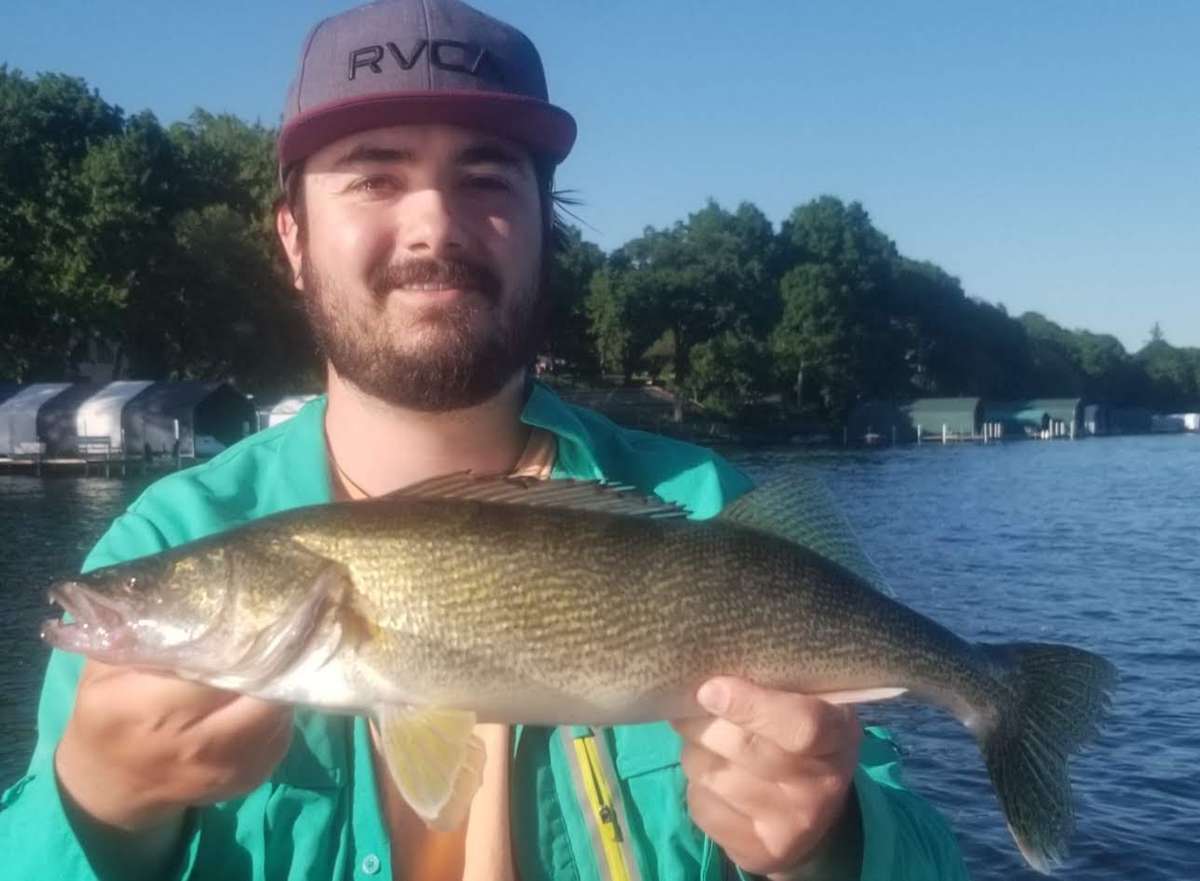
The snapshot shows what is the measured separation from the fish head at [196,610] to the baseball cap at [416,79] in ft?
3.63

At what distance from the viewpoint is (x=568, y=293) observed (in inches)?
747

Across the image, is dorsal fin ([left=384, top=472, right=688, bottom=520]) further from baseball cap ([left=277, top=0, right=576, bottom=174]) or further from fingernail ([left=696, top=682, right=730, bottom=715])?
baseball cap ([left=277, top=0, right=576, bottom=174])

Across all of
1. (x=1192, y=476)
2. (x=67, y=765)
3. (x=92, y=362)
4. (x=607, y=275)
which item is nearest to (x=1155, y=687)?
(x=67, y=765)

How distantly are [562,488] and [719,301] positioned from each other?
83075 millimetres

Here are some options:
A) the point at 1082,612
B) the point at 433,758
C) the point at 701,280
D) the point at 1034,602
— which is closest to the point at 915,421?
the point at 701,280

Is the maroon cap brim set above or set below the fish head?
above

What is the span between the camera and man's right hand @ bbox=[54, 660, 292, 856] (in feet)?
8.30

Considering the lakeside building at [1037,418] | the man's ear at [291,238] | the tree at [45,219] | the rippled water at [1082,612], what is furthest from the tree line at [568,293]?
the man's ear at [291,238]

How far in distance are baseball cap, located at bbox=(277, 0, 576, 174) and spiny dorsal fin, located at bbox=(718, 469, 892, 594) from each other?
3.57ft

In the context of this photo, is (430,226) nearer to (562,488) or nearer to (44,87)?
(562,488)

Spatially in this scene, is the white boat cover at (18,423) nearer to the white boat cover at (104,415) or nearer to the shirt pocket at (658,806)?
the white boat cover at (104,415)

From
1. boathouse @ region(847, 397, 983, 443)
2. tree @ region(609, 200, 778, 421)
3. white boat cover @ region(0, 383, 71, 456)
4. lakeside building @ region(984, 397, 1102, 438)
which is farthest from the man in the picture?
lakeside building @ region(984, 397, 1102, 438)

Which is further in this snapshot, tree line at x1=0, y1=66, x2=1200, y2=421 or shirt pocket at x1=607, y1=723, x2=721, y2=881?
tree line at x1=0, y1=66, x2=1200, y2=421

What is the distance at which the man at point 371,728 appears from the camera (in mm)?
2654
